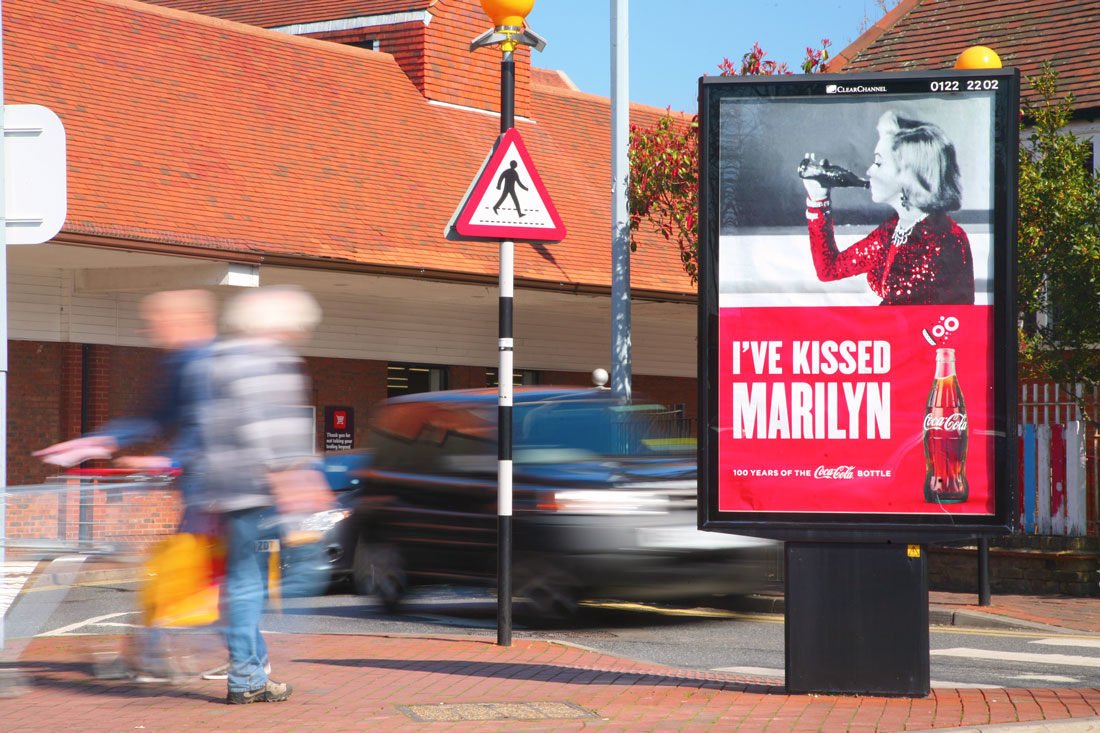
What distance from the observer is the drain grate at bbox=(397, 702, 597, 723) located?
21.1 ft

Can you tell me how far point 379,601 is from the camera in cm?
1140

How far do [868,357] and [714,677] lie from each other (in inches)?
86.1

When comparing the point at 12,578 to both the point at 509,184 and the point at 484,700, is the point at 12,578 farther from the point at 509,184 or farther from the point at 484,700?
the point at 509,184

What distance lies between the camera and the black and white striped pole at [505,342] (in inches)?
340

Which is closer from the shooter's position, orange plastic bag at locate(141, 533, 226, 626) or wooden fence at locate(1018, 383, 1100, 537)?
orange plastic bag at locate(141, 533, 226, 626)

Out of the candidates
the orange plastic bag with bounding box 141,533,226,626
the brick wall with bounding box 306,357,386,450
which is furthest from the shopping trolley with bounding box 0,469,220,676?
the brick wall with bounding box 306,357,386,450

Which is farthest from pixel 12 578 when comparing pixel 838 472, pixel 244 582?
pixel 838 472

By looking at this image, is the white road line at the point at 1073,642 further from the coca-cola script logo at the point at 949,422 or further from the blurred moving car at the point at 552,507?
the coca-cola script logo at the point at 949,422

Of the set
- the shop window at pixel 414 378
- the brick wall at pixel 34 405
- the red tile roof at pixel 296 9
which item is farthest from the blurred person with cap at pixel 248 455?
the red tile roof at pixel 296 9

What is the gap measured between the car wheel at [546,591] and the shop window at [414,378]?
1301cm

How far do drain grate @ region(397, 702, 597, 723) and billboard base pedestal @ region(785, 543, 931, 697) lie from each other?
1.17 m

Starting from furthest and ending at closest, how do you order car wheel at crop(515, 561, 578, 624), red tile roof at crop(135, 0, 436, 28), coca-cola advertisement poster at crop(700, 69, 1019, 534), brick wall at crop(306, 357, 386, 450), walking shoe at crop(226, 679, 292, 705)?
red tile roof at crop(135, 0, 436, 28) → brick wall at crop(306, 357, 386, 450) → car wheel at crop(515, 561, 578, 624) → coca-cola advertisement poster at crop(700, 69, 1019, 534) → walking shoe at crop(226, 679, 292, 705)

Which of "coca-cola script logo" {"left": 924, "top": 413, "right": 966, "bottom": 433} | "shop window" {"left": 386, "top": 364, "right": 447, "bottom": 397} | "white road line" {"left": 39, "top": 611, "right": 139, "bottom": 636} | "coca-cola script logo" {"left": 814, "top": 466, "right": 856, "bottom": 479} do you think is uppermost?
"shop window" {"left": 386, "top": 364, "right": 447, "bottom": 397}

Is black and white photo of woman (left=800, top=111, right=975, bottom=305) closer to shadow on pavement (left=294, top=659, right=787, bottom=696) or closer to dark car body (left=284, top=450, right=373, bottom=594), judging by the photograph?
shadow on pavement (left=294, top=659, right=787, bottom=696)
